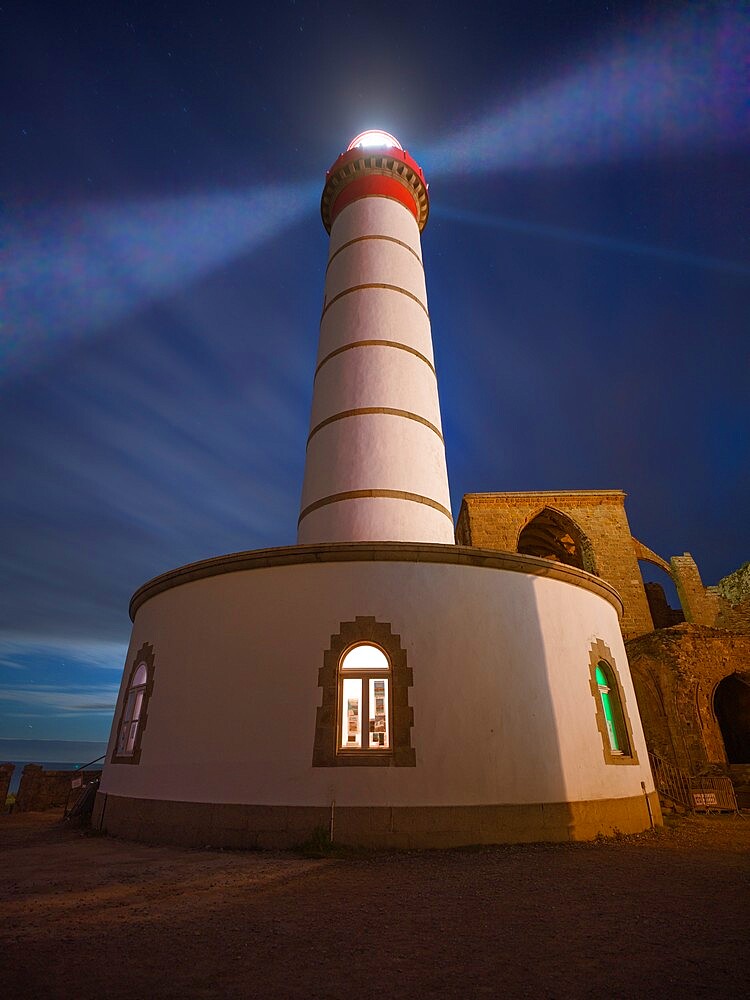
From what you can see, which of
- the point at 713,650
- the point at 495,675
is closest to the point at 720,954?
the point at 495,675

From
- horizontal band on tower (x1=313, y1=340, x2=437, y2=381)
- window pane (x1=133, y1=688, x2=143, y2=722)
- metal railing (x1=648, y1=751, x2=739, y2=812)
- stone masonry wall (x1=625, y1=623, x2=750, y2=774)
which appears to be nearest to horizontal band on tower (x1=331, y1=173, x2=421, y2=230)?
horizontal band on tower (x1=313, y1=340, x2=437, y2=381)

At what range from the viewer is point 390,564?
7.55 m

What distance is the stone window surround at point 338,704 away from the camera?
257 inches

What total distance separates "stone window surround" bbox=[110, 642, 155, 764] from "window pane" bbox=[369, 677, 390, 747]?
3667 millimetres

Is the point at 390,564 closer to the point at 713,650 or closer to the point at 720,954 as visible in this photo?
Answer: the point at 720,954

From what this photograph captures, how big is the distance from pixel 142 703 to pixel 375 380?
773 cm

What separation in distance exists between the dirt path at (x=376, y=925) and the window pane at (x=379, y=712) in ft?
4.23

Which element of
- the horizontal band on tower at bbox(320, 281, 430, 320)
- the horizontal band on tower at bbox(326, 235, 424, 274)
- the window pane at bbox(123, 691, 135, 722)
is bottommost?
the window pane at bbox(123, 691, 135, 722)

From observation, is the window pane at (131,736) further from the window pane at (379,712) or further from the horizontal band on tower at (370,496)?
the horizontal band on tower at (370,496)

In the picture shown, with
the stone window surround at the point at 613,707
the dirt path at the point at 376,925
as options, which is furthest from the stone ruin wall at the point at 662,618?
the dirt path at the point at 376,925

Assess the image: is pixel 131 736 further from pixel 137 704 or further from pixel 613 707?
pixel 613 707

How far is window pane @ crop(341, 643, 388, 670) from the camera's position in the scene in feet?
23.6

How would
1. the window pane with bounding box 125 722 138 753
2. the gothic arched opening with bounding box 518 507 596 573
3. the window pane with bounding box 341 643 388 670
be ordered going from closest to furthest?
the window pane with bounding box 341 643 388 670 → the window pane with bounding box 125 722 138 753 → the gothic arched opening with bounding box 518 507 596 573

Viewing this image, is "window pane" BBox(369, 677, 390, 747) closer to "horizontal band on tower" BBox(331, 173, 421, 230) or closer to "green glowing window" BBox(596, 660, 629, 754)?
"green glowing window" BBox(596, 660, 629, 754)
